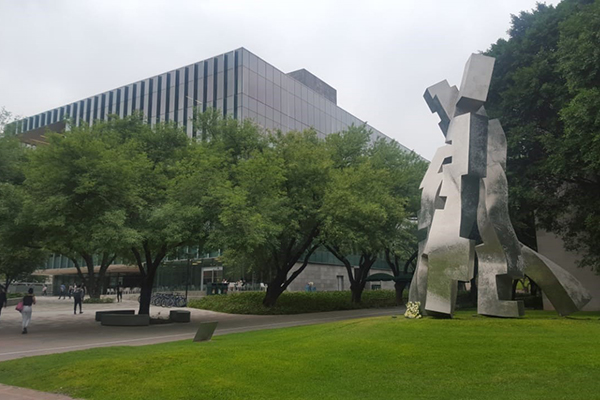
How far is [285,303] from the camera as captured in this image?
32344 mm

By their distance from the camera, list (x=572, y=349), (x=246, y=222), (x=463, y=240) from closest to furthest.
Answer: (x=572, y=349) < (x=463, y=240) < (x=246, y=222)

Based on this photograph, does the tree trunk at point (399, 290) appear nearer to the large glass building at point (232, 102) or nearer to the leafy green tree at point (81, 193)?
the large glass building at point (232, 102)

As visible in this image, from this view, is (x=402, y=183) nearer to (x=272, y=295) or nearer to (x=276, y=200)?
(x=272, y=295)

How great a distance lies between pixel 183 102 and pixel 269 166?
3238 cm

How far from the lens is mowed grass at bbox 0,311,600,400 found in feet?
25.6

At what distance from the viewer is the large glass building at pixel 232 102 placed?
4766 cm

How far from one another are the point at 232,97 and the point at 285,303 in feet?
75.3

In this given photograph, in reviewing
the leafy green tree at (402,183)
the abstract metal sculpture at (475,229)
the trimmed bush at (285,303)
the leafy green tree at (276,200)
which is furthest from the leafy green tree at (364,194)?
the abstract metal sculpture at (475,229)

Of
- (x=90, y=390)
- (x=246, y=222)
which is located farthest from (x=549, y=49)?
(x=90, y=390)

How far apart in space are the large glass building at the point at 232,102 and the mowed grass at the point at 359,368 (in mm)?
33650

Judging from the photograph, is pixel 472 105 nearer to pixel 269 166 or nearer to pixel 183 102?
pixel 269 166

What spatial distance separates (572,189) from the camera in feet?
75.2

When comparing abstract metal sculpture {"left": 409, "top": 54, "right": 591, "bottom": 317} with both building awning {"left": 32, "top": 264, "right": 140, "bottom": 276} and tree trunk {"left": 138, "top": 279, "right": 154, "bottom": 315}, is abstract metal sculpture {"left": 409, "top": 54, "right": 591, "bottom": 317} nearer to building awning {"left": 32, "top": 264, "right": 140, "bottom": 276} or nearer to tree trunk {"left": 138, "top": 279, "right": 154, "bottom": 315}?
tree trunk {"left": 138, "top": 279, "right": 154, "bottom": 315}

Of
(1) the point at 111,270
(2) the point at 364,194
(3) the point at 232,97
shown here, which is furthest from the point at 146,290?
(1) the point at 111,270
